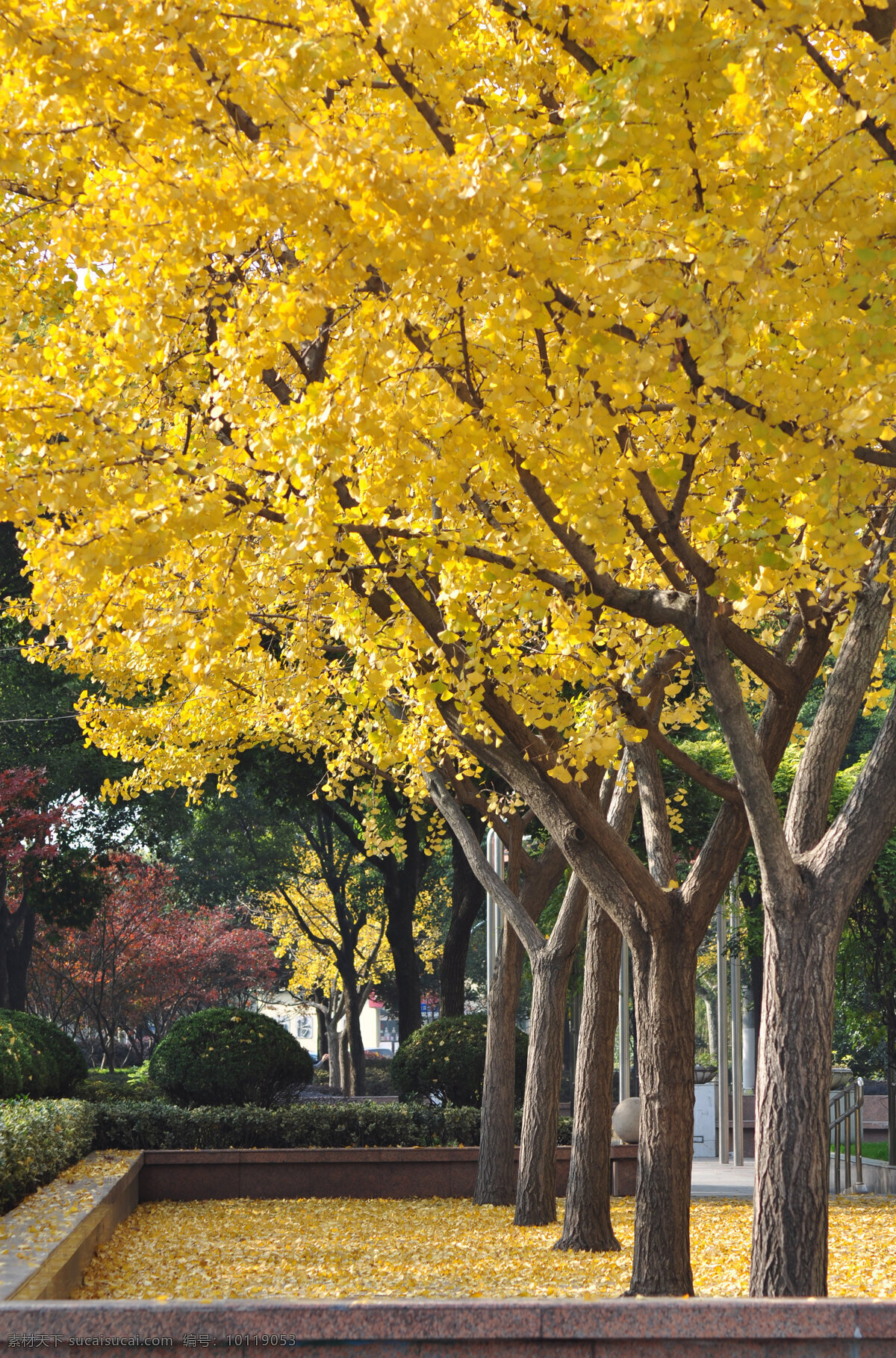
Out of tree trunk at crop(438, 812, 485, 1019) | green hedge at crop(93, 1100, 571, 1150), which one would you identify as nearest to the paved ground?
green hedge at crop(93, 1100, 571, 1150)

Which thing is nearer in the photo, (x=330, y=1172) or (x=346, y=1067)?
(x=330, y=1172)

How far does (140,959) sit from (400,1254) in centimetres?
2094

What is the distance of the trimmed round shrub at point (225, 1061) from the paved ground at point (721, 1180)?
4709 millimetres

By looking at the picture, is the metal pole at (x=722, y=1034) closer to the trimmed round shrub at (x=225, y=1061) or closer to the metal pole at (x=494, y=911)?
the metal pole at (x=494, y=911)

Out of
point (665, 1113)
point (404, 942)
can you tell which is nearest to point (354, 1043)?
point (404, 942)

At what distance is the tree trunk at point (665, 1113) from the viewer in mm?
6754

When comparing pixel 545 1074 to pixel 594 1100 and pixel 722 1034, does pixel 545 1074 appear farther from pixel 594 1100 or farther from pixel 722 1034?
pixel 722 1034

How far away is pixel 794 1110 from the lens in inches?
216

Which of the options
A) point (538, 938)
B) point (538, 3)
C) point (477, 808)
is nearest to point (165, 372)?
point (538, 3)

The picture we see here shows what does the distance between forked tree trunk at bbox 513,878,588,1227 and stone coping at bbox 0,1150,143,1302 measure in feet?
10.9

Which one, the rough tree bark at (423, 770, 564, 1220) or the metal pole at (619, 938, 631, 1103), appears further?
the metal pole at (619, 938, 631, 1103)

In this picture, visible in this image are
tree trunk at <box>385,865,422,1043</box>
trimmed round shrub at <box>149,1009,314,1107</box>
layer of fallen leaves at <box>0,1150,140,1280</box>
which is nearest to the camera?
layer of fallen leaves at <box>0,1150,140,1280</box>

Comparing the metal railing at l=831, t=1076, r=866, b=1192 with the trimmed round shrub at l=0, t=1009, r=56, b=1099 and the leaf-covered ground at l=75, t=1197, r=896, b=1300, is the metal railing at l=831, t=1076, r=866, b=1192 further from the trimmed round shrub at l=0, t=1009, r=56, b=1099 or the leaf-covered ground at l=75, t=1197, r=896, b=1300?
the trimmed round shrub at l=0, t=1009, r=56, b=1099

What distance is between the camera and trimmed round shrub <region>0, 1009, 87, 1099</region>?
12.6 m
